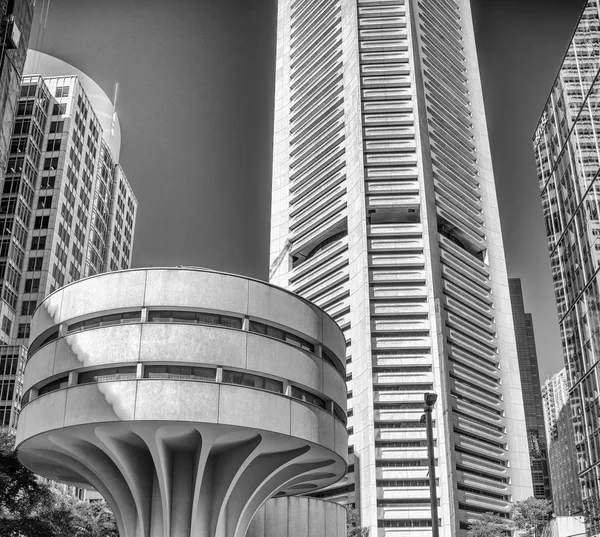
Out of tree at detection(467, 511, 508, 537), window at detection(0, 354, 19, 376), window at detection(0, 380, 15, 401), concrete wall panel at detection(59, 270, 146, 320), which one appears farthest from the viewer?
window at detection(0, 354, 19, 376)

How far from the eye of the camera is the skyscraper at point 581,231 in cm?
6806

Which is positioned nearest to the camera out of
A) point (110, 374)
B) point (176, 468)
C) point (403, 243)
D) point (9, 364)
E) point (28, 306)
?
point (110, 374)

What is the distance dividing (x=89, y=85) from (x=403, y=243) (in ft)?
231

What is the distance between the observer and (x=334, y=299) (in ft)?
399

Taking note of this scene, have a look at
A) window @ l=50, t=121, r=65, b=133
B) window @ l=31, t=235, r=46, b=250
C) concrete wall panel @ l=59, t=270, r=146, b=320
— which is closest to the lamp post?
concrete wall panel @ l=59, t=270, r=146, b=320

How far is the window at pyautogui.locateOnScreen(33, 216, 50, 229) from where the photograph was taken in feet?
366

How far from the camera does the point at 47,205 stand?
373 ft

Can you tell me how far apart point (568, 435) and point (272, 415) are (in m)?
171

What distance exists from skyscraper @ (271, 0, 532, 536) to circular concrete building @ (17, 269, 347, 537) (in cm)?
6719

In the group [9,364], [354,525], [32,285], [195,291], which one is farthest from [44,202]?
[195,291]

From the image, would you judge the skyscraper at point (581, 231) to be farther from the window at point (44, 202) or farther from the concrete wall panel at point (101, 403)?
the window at point (44, 202)

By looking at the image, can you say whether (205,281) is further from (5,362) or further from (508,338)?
(508,338)

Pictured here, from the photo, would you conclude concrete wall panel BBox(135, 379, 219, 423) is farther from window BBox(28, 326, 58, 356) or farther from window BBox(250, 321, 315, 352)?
window BBox(28, 326, 58, 356)

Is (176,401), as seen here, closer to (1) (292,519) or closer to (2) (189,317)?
(2) (189,317)
